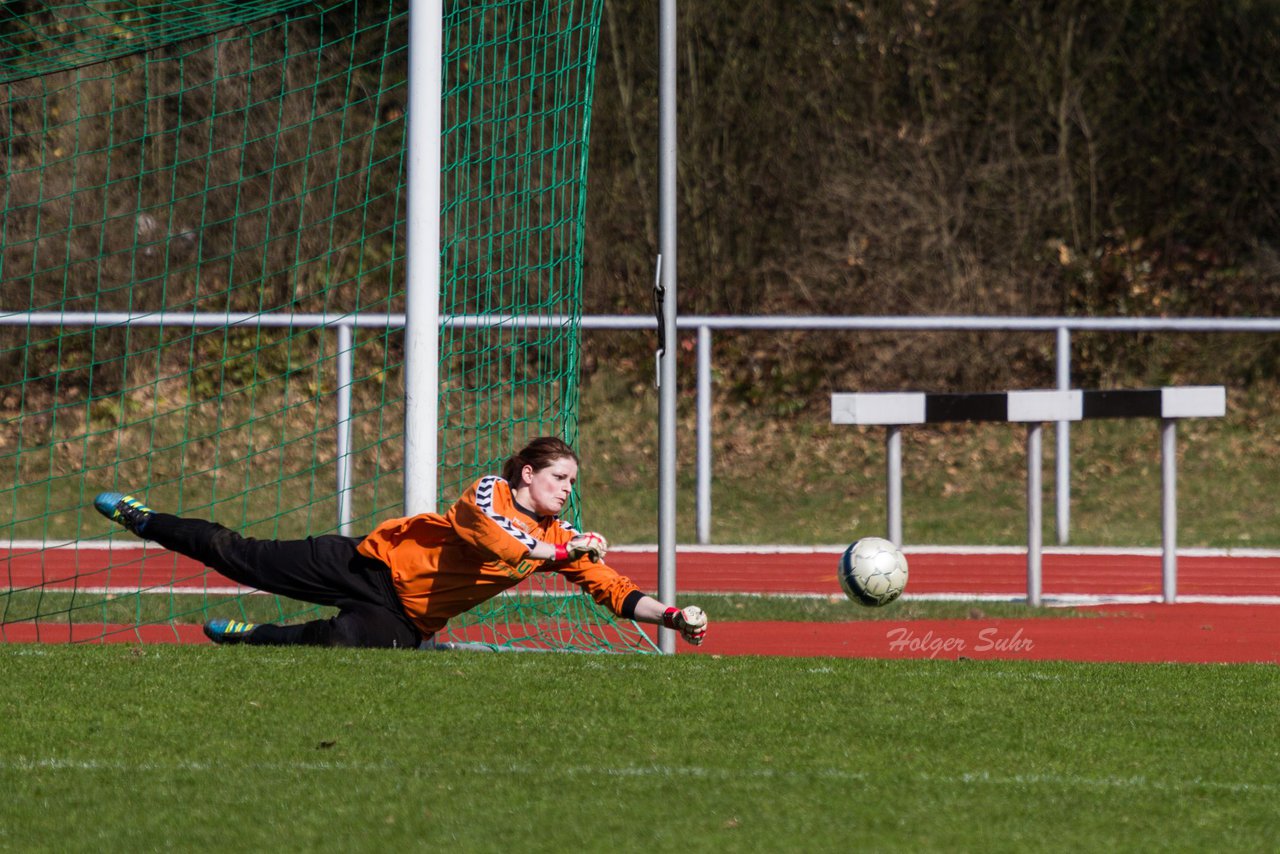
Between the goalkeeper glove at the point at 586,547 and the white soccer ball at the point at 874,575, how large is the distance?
57.6 inches

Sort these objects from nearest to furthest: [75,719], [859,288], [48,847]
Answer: [48,847] < [75,719] < [859,288]

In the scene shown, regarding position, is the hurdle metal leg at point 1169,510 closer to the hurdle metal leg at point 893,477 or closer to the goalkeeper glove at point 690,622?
the hurdle metal leg at point 893,477

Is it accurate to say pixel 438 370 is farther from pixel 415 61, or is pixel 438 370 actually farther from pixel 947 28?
pixel 947 28

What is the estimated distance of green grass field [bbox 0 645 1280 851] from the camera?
13.1 feet

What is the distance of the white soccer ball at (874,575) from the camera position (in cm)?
742

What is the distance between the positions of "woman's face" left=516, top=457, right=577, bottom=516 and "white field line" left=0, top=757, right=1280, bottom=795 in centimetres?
210

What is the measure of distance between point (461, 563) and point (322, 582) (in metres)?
0.61

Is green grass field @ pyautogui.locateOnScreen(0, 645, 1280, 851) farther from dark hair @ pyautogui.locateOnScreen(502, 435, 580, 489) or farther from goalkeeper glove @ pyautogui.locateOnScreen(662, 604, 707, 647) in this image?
dark hair @ pyautogui.locateOnScreen(502, 435, 580, 489)

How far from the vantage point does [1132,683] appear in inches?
237

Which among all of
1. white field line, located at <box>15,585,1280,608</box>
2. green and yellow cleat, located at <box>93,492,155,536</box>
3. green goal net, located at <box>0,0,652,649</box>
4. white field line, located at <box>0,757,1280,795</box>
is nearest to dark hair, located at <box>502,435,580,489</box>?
green and yellow cleat, located at <box>93,492,155,536</box>

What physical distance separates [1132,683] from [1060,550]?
714 cm

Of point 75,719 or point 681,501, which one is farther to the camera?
point 681,501

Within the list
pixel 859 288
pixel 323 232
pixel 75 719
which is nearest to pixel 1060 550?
pixel 859 288

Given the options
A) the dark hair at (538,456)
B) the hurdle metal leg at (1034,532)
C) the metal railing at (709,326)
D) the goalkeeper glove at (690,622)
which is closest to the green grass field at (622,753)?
the goalkeeper glove at (690,622)
